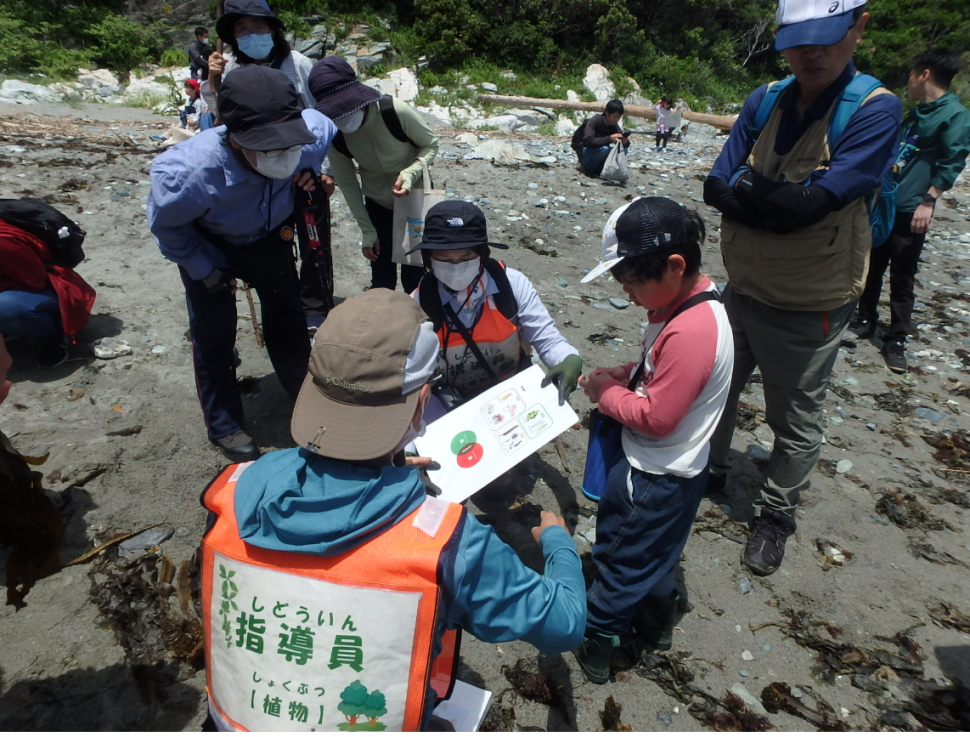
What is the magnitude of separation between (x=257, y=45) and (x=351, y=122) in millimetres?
825

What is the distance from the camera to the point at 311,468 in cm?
122

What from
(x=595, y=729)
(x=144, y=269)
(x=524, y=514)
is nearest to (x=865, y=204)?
(x=524, y=514)

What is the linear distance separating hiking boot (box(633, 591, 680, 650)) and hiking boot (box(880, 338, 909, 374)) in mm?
3391

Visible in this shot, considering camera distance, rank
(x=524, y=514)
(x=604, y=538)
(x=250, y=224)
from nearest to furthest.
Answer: (x=604, y=538) < (x=250, y=224) < (x=524, y=514)

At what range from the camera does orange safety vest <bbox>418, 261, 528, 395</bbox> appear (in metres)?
2.51

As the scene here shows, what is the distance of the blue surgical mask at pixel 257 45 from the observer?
11.4 feet

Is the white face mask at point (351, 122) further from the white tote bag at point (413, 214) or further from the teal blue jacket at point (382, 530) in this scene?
the teal blue jacket at point (382, 530)

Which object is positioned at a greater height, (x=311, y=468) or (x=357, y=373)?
(x=357, y=373)

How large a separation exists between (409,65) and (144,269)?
18.8 metres

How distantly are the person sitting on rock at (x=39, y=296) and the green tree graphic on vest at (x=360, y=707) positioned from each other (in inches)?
136

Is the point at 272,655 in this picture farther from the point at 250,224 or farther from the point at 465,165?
the point at 465,165

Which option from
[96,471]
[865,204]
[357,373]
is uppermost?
[865,204]

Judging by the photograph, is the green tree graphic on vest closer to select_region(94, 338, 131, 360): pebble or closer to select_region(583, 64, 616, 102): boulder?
select_region(94, 338, 131, 360): pebble

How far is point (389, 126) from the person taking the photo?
3471 mm
